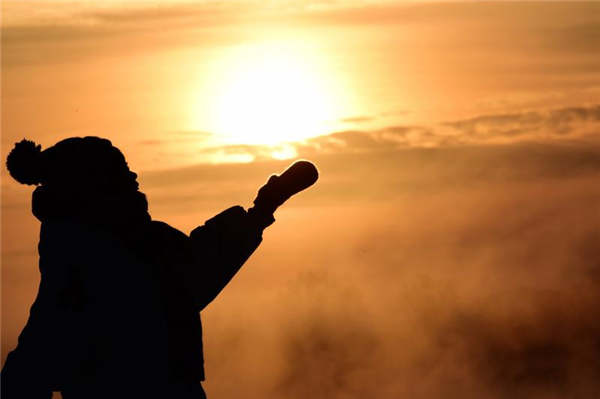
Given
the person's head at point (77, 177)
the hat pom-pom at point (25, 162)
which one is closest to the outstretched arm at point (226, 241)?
the person's head at point (77, 177)

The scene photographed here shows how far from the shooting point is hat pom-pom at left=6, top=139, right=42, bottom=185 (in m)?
9.46

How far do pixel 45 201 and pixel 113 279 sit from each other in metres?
0.58

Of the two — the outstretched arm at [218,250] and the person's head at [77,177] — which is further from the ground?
the person's head at [77,177]

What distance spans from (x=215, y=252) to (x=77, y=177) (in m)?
0.88

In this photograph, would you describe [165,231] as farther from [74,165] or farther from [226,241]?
[74,165]

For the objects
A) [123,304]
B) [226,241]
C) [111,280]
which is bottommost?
[123,304]

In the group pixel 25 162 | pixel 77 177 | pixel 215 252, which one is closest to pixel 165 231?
pixel 215 252

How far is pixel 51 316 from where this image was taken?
933 cm

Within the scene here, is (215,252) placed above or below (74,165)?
below

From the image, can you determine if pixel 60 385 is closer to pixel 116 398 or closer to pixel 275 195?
pixel 116 398

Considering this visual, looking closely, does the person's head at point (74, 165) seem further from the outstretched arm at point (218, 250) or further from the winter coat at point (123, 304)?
the outstretched arm at point (218, 250)

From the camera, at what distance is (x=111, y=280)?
9422 millimetres

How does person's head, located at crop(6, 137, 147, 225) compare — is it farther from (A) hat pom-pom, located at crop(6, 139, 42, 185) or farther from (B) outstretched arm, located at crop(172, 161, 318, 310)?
(B) outstretched arm, located at crop(172, 161, 318, 310)

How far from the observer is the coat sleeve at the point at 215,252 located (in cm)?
944
